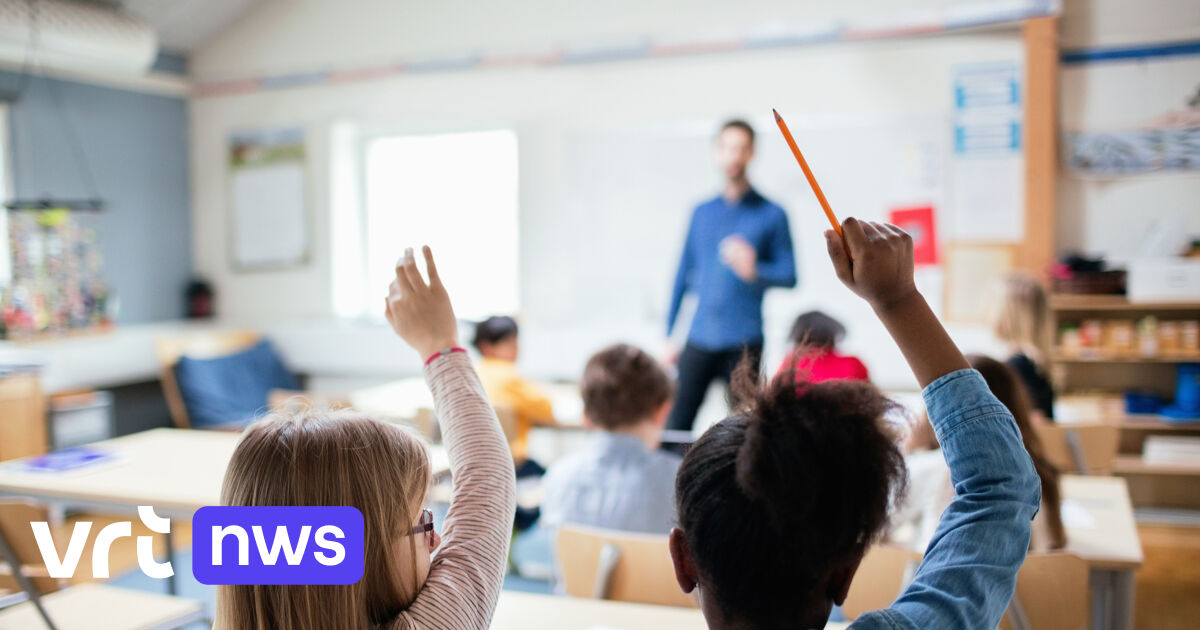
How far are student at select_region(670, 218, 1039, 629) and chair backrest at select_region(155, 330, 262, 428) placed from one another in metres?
5.22

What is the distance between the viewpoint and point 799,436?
74 cm

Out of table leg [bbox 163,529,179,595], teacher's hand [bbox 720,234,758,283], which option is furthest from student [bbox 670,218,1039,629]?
teacher's hand [bbox 720,234,758,283]

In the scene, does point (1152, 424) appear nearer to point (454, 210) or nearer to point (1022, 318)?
point (1022, 318)

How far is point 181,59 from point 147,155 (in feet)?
2.50

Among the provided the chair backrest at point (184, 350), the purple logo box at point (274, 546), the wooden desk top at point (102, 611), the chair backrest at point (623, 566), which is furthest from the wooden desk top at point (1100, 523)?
the chair backrest at point (184, 350)

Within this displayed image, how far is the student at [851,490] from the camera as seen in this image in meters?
0.74

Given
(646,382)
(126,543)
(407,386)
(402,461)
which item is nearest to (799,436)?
(402,461)

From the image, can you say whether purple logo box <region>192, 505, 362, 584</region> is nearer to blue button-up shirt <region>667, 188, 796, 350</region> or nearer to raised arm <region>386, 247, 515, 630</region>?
raised arm <region>386, 247, 515, 630</region>

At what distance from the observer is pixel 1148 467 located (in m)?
4.21

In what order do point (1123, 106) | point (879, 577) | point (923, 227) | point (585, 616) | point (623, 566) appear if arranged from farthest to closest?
point (923, 227), point (1123, 106), point (623, 566), point (879, 577), point (585, 616)

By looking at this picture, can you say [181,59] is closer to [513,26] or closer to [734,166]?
[513,26]

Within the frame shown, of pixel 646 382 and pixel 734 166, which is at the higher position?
pixel 734 166

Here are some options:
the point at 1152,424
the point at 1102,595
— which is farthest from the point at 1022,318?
the point at 1102,595

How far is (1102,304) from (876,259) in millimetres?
4087
